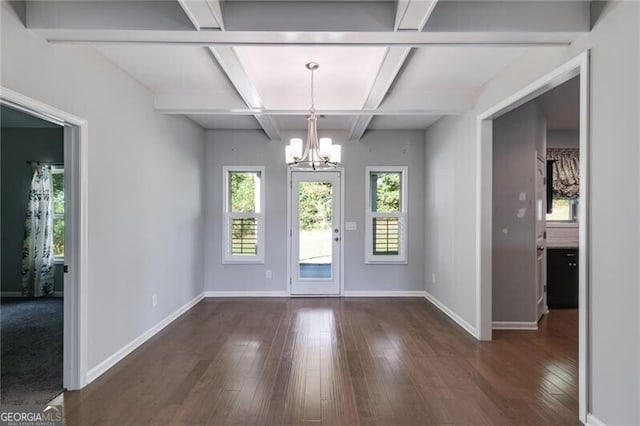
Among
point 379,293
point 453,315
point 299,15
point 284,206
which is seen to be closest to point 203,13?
point 299,15

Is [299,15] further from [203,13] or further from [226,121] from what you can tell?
[226,121]

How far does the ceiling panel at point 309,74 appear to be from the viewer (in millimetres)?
3008

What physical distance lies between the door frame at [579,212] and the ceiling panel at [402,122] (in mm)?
1231

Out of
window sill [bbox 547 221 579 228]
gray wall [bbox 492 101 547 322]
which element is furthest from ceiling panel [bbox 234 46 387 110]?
window sill [bbox 547 221 579 228]

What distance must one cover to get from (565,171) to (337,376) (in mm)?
4990

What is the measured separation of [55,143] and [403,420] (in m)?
6.57

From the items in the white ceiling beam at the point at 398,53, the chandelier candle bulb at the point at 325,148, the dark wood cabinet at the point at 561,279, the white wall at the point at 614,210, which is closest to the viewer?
the white wall at the point at 614,210

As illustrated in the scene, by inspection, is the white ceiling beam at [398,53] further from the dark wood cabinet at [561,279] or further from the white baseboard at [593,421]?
the dark wood cabinet at [561,279]

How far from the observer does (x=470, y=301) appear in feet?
13.3

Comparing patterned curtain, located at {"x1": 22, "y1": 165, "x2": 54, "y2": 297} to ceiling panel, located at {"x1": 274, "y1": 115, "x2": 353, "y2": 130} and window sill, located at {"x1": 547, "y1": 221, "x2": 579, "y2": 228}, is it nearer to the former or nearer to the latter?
ceiling panel, located at {"x1": 274, "y1": 115, "x2": 353, "y2": 130}

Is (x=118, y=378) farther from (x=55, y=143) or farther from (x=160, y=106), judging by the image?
(x=55, y=143)

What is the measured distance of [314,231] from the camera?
582 centimetres

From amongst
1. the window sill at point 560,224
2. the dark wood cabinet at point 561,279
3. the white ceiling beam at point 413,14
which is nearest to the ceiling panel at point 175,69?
the white ceiling beam at point 413,14

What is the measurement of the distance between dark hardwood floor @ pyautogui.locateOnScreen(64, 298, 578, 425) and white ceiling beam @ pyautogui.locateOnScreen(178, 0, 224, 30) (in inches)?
98.6
